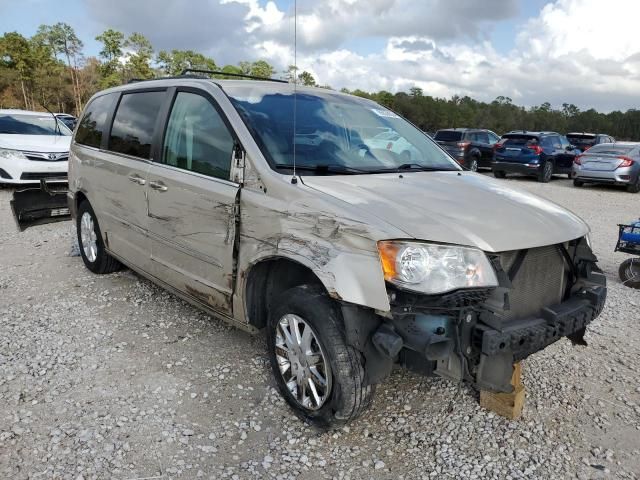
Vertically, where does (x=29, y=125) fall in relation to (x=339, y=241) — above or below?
above

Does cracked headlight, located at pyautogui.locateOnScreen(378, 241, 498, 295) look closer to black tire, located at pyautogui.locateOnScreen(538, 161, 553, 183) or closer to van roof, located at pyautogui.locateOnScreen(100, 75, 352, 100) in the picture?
van roof, located at pyautogui.locateOnScreen(100, 75, 352, 100)

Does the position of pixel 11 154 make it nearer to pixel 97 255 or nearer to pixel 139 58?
pixel 97 255

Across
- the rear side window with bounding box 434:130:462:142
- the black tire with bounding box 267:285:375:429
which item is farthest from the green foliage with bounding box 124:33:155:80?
the black tire with bounding box 267:285:375:429

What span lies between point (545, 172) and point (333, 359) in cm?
1592

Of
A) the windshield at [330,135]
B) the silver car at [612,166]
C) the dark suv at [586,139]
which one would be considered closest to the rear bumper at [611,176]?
the silver car at [612,166]

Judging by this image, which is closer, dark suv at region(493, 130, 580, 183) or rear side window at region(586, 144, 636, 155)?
rear side window at region(586, 144, 636, 155)

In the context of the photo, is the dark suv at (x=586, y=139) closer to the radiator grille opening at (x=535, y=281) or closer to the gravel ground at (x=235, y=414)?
the gravel ground at (x=235, y=414)

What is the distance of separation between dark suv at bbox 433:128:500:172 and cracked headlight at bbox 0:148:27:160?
12357 millimetres

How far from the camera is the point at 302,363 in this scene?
9.37 feet

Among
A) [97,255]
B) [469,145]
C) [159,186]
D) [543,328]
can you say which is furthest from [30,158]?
[469,145]

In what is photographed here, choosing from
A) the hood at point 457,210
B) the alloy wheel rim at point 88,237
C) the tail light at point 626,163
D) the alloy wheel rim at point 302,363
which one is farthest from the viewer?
the tail light at point 626,163

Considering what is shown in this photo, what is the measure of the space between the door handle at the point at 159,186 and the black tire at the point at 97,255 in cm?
149

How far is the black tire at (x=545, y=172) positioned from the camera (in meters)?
16.3

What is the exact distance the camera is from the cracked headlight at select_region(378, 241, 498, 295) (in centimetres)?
234
